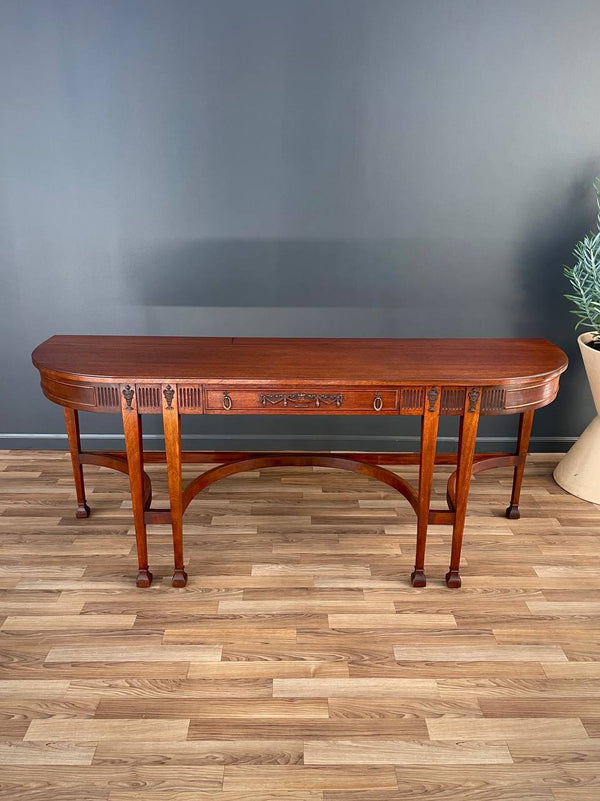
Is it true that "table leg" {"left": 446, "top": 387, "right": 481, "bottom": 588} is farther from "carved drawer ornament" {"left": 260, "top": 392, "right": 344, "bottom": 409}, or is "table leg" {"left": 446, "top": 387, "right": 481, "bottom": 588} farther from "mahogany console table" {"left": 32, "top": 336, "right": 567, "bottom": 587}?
"carved drawer ornament" {"left": 260, "top": 392, "right": 344, "bottom": 409}

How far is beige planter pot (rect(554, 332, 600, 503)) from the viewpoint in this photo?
10.00 ft

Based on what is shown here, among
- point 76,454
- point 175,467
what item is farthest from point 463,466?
point 76,454

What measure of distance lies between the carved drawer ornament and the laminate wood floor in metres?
0.71

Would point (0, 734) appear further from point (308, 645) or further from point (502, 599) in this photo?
point (502, 599)

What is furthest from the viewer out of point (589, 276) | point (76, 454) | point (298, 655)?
point (589, 276)

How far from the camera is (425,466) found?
7.67 ft

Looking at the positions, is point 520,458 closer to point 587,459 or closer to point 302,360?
point 587,459

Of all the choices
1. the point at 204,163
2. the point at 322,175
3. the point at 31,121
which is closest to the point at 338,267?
the point at 322,175

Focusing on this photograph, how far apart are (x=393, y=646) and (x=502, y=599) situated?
50 cm

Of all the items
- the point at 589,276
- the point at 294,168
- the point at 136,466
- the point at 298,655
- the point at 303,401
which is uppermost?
the point at 294,168

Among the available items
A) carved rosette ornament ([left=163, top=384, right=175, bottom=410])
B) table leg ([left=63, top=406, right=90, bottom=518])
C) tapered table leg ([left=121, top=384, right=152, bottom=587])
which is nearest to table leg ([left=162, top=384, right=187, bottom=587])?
carved rosette ornament ([left=163, top=384, right=175, bottom=410])

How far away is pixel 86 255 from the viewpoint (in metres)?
3.33

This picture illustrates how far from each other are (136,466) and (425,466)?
1017 millimetres

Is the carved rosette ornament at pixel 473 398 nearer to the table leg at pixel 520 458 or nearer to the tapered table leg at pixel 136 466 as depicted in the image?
the table leg at pixel 520 458
